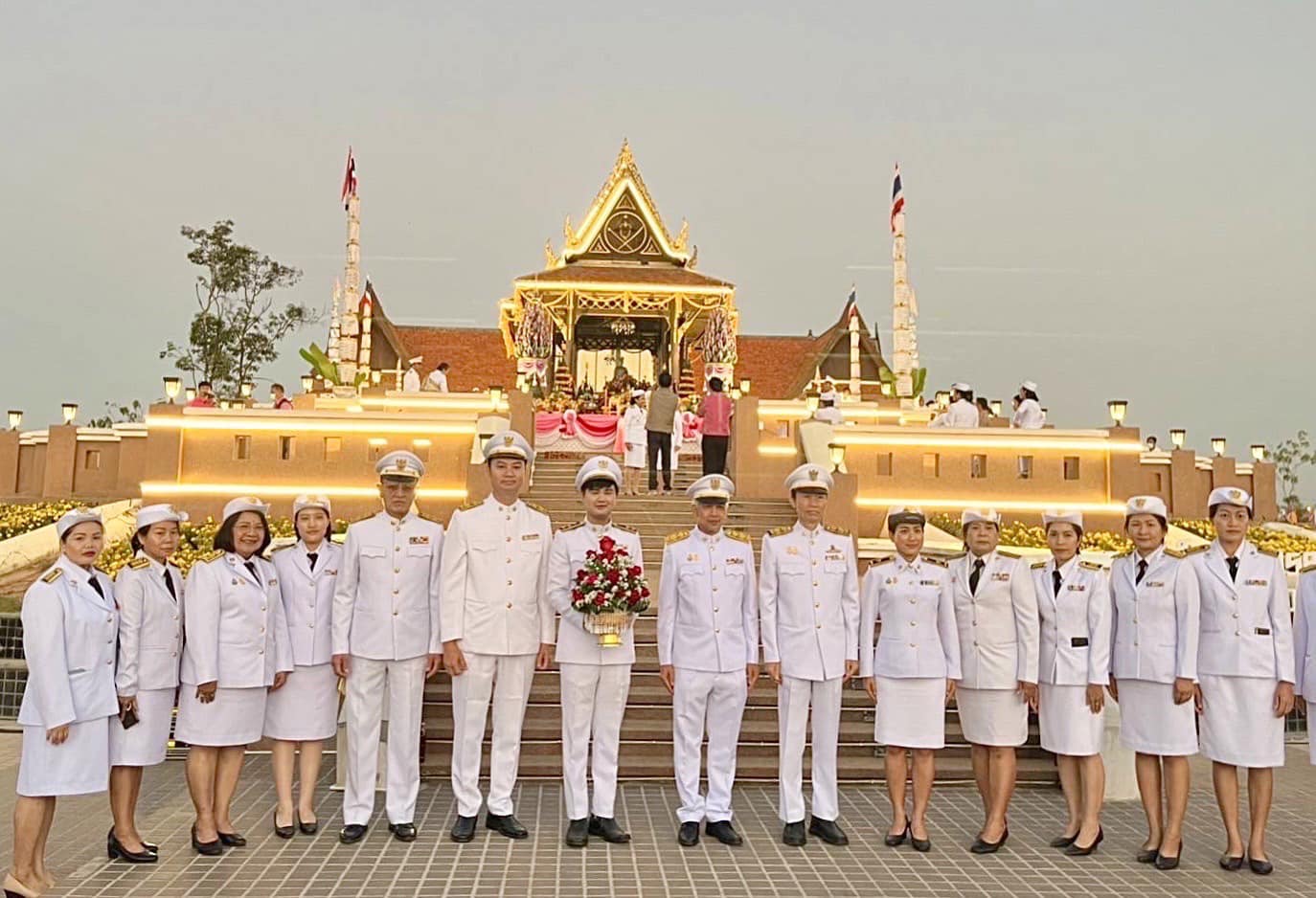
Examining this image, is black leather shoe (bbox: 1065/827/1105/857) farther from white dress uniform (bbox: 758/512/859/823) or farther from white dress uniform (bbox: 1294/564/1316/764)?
white dress uniform (bbox: 758/512/859/823)

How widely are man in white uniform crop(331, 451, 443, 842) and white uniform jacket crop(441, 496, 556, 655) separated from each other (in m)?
0.17

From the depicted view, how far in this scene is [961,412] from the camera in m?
17.6

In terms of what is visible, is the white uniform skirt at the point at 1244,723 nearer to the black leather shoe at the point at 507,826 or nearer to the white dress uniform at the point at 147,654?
the black leather shoe at the point at 507,826

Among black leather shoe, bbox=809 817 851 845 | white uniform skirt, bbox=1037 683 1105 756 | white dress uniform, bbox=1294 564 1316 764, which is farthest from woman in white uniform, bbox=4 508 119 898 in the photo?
white dress uniform, bbox=1294 564 1316 764

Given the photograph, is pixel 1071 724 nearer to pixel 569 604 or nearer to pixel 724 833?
pixel 724 833

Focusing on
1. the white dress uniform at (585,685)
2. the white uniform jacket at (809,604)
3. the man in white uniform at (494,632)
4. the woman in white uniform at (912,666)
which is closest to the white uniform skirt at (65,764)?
the man in white uniform at (494,632)

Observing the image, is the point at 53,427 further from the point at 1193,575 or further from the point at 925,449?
the point at 1193,575

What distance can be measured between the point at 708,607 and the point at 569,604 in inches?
30.5

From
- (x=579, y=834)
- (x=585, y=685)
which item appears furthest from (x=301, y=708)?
(x=579, y=834)

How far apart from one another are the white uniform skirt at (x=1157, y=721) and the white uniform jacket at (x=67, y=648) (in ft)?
17.1

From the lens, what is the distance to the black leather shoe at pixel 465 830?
5848 millimetres

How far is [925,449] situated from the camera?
1645cm

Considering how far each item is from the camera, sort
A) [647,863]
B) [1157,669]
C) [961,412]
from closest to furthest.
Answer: [647,863] < [1157,669] < [961,412]

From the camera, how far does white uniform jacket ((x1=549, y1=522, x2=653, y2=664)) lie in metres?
5.95
